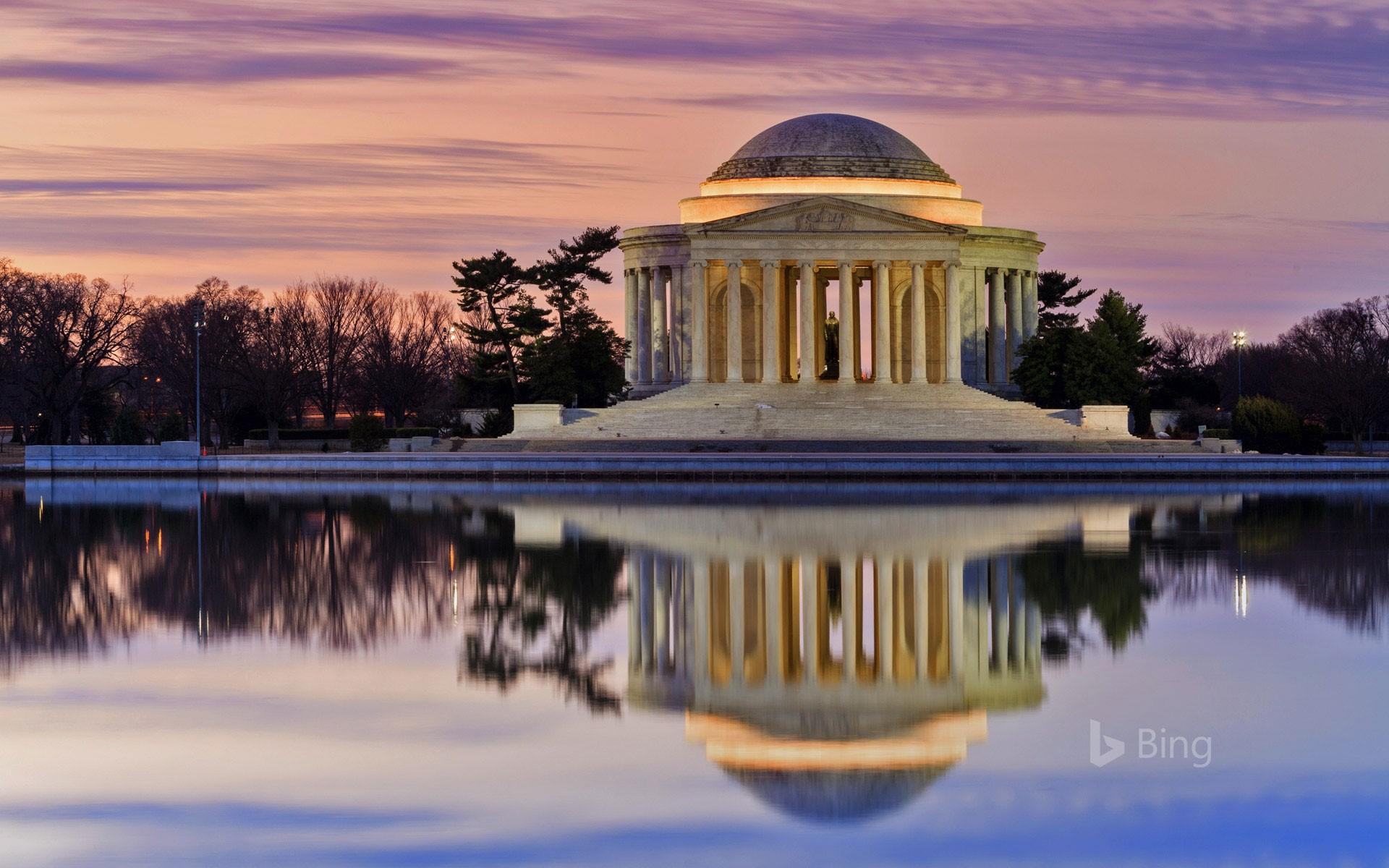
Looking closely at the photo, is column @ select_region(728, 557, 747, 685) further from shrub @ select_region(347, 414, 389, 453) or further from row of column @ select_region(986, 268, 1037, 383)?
row of column @ select_region(986, 268, 1037, 383)

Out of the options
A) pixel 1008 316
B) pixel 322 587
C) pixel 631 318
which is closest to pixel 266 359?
pixel 631 318

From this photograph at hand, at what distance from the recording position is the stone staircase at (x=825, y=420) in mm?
70438

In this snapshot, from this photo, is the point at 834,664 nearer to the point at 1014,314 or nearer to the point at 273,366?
the point at 1014,314

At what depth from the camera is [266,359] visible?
314ft

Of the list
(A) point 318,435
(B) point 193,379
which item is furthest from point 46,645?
(B) point 193,379

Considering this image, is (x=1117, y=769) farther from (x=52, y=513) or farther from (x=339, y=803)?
(x=52, y=513)

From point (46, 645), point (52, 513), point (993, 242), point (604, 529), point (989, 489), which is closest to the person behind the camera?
point (46, 645)

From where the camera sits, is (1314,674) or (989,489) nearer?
(1314,674)

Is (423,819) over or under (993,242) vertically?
under

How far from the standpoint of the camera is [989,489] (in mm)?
51469

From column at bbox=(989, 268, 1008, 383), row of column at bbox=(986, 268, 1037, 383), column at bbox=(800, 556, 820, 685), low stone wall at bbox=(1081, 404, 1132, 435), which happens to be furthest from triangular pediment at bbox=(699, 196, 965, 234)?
column at bbox=(800, 556, 820, 685)

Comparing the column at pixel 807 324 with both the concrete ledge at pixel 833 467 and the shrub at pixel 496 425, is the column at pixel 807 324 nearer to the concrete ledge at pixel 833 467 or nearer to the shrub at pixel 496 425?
the shrub at pixel 496 425

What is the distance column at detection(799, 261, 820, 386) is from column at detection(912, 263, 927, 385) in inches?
168

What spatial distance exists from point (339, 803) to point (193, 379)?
276 ft
